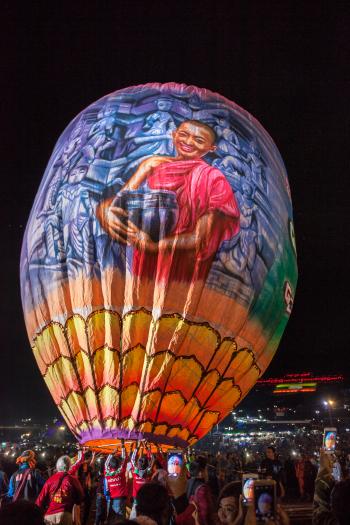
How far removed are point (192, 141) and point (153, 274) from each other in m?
3.38

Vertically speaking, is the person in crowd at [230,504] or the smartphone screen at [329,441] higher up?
the smartphone screen at [329,441]

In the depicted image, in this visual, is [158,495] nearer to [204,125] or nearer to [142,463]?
[142,463]

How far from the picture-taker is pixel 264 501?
3627mm

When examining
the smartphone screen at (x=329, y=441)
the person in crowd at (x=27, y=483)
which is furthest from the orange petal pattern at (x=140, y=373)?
the smartphone screen at (x=329, y=441)

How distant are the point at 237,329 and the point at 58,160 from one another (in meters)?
6.13

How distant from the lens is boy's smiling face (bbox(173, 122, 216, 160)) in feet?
39.9

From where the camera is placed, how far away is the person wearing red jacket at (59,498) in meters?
6.05

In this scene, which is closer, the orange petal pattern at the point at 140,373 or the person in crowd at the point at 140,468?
the person in crowd at the point at 140,468

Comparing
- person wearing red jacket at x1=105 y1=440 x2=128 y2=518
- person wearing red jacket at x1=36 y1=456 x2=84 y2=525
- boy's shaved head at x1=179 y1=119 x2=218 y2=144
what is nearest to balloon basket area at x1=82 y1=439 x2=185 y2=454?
person wearing red jacket at x1=105 y1=440 x2=128 y2=518

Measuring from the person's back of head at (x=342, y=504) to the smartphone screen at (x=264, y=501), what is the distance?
0.97 m

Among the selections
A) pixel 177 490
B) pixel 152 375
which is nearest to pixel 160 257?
pixel 152 375

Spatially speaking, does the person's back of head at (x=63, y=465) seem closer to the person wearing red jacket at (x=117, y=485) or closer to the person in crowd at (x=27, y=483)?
the person in crowd at (x=27, y=483)

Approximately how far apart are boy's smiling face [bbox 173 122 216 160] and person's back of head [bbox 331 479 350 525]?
10.0 m

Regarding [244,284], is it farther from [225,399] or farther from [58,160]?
[58,160]
